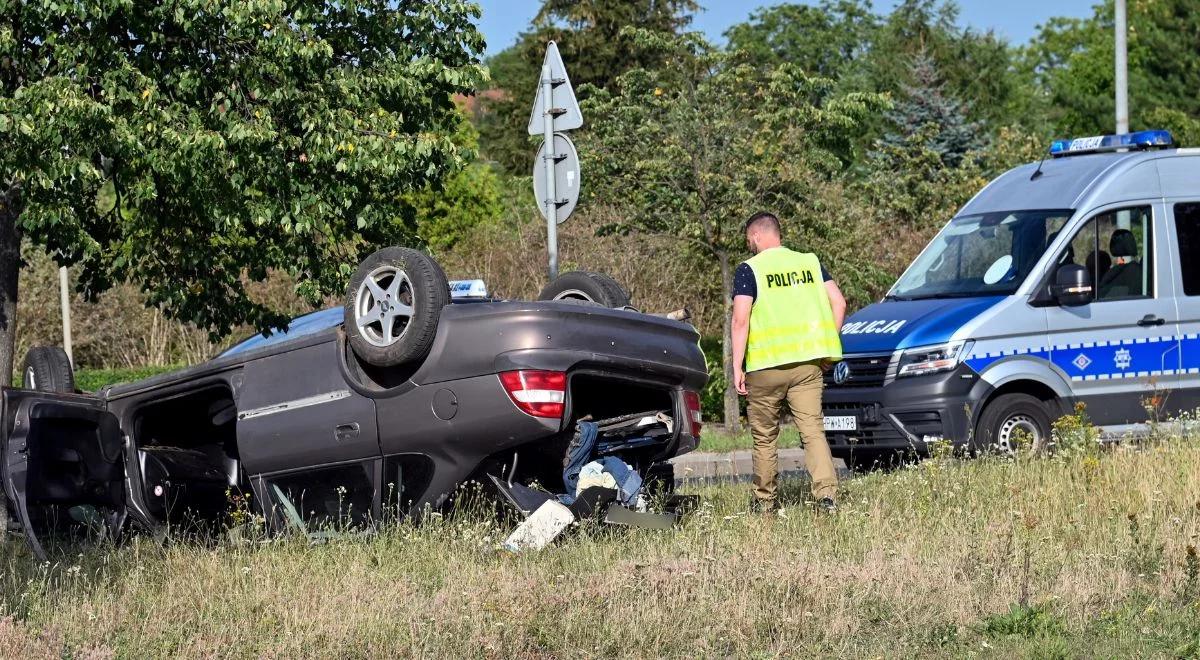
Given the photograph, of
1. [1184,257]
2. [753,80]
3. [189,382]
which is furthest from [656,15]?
[189,382]

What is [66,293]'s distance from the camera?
61.6ft

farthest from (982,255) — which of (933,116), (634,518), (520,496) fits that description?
(933,116)

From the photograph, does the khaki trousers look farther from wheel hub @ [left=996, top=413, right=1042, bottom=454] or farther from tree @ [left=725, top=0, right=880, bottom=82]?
tree @ [left=725, top=0, right=880, bottom=82]

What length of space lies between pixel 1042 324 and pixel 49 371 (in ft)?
21.5

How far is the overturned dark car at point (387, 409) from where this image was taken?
7.04 meters

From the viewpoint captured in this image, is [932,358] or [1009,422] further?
[1009,422]

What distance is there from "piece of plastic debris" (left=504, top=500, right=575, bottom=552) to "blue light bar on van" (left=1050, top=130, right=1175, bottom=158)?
6.47 meters

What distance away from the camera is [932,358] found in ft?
33.7

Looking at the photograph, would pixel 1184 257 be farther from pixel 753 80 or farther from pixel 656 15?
pixel 656 15

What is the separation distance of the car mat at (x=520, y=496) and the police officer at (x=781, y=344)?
1477 millimetres

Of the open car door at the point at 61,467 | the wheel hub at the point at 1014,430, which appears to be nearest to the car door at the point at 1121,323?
the wheel hub at the point at 1014,430

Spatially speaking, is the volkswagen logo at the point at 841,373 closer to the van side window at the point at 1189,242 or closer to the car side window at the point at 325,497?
the van side window at the point at 1189,242

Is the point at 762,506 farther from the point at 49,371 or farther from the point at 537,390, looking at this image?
the point at 49,371

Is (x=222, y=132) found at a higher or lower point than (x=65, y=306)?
higher
